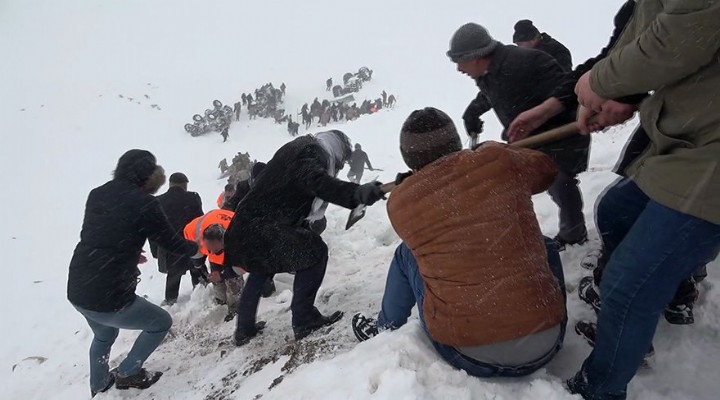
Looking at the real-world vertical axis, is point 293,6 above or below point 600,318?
above

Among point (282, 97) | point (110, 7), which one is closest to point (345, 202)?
point (282, 97)

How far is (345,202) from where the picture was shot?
8.86 ft

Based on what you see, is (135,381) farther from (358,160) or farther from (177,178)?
(358,160)

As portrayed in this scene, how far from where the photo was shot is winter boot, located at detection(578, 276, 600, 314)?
2.21m

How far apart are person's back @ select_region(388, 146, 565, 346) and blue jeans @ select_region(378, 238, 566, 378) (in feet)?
0.39

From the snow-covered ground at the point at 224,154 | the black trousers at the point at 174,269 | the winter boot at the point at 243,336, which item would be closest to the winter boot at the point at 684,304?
the snow-covered ground at the point at 224,154

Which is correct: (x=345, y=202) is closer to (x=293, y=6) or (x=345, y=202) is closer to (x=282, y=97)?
(x=282, y=97)

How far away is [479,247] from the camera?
168cm

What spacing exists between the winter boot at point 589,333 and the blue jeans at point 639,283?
0.33 m

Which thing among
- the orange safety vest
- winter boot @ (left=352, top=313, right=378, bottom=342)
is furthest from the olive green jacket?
the orange safety vest

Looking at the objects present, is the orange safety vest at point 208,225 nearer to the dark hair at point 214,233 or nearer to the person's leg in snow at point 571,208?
the dark hair at point 214,233

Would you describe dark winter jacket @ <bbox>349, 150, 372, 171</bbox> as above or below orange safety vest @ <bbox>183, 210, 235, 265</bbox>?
below

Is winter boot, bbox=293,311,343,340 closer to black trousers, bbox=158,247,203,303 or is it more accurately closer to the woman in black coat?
the woman in black coat

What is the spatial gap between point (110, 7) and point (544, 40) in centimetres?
3938
